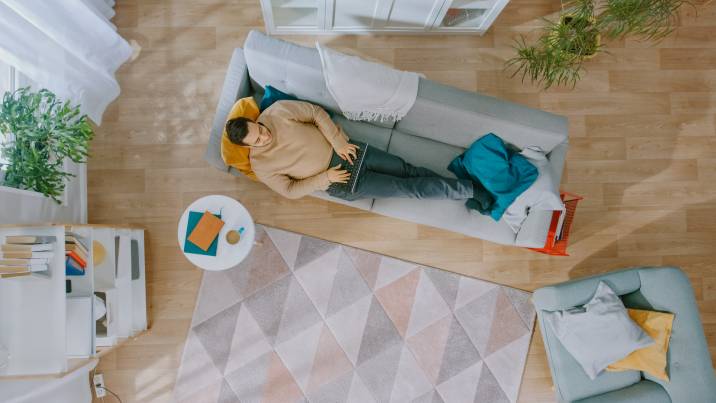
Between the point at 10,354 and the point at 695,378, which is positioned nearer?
the point at 10,354

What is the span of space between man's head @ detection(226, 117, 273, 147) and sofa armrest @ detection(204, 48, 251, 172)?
1.40 feet

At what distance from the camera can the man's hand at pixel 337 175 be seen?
8.60 feet

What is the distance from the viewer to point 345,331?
3213mm

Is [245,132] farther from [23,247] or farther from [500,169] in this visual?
[500,169]

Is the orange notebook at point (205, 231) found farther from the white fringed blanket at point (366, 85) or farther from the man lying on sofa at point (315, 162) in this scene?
the white fringed blanket at point (366, 85)

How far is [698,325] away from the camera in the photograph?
2711mm

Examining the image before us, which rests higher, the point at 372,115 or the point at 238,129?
the point at 238,129

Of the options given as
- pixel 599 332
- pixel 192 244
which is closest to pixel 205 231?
pixel 192 244

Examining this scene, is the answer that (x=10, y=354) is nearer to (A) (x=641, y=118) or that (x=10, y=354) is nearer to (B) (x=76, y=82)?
(B) (x=76, y=82)

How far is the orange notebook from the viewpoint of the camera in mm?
2670

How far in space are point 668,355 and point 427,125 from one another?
6.09ft


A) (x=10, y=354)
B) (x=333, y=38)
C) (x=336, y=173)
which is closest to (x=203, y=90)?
(x=333, y=38)

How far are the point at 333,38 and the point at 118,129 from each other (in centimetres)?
156

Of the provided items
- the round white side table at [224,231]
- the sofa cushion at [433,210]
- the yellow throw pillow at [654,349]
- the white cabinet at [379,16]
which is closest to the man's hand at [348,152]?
the sofa cushion at [433,210]
